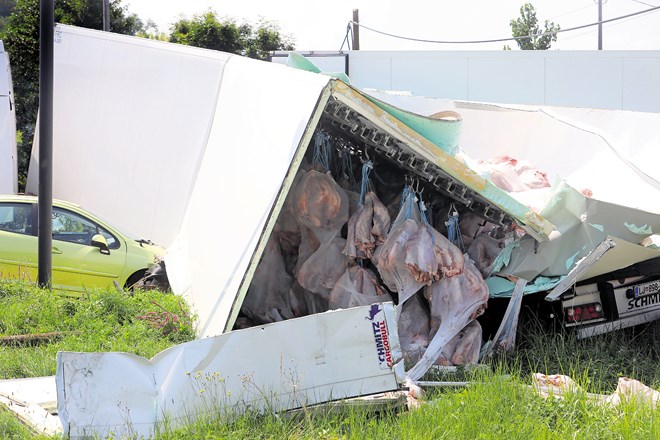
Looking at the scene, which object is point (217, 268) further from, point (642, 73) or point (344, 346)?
point (642, 73)

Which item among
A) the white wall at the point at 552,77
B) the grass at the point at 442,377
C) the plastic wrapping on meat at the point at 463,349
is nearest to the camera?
the grass at the point at 442,377

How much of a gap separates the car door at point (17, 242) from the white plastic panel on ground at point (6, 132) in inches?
177

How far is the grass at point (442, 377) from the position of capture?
4285 mm

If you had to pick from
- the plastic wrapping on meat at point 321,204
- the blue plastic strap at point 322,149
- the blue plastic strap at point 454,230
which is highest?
the blue plastic strap at point 322,149

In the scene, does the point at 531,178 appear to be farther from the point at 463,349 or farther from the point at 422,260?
the point at 463,349

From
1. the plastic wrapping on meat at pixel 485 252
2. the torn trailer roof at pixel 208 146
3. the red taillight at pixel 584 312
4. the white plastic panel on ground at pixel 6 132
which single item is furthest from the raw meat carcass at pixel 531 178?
the white plastic panel on ground at pixel 6 132

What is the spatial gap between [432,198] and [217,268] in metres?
1.86

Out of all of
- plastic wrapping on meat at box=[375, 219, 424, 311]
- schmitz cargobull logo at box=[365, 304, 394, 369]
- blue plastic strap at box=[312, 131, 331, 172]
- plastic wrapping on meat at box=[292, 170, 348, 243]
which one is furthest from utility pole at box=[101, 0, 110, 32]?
schmitz cargobull logo at box=[365, 304, 394, 369]

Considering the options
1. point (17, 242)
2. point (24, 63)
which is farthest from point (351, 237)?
point (24, 63)

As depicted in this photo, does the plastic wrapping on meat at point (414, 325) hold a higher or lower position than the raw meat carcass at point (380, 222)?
lower

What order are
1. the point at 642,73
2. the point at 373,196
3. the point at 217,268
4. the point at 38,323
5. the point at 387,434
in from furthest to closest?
the point at 642,73 → the point at 38,323 → the point at 373,196 → the point at 217,268 → the point at 387,434

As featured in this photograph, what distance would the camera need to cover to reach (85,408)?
4297mm

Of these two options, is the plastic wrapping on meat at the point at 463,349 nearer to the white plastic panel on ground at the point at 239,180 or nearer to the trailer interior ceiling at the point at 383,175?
the trailer interior ceiling at the point at 383,175

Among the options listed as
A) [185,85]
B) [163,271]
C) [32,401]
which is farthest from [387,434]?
[185,85]
